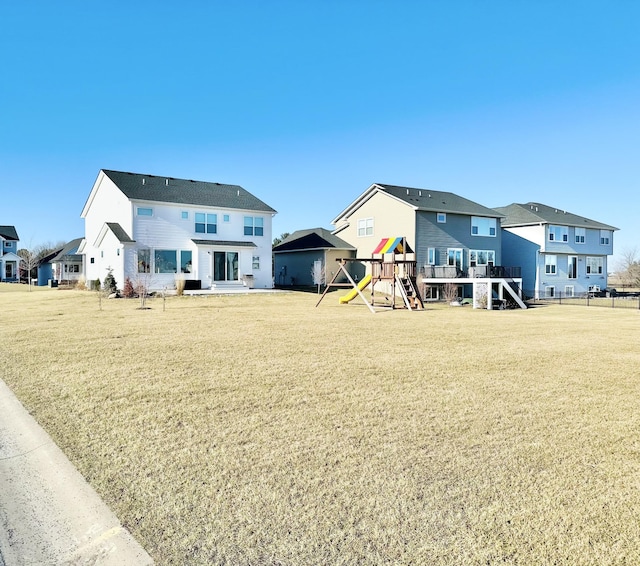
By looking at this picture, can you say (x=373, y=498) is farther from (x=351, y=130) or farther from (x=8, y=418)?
(x=351, y=130)

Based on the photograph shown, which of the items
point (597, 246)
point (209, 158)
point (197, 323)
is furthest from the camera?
point (597, 246)

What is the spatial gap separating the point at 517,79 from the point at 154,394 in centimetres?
2431

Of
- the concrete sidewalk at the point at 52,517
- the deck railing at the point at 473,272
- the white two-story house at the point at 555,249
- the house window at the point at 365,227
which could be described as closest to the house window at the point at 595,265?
the white two-story house at the point at 555,249

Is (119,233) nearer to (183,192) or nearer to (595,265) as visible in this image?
(183,192)

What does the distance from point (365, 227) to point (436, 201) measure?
608 centimetres

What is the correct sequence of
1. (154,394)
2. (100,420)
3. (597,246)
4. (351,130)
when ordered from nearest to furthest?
(100,420) → (154,394) → (351,130) → (597,246)

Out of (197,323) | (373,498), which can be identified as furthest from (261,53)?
(373,498)

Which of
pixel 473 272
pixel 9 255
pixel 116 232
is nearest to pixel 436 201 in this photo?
pixel 473 272

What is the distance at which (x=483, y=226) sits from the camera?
36281 mm

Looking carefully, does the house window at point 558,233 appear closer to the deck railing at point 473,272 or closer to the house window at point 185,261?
the deck railing at point 473,272

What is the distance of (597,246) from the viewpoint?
41.9 metres

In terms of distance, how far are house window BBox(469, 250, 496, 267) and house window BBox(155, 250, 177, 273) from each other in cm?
2268

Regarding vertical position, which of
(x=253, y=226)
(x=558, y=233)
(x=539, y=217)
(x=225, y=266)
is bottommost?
(x=225, y=266)

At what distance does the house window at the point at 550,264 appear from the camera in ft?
126
